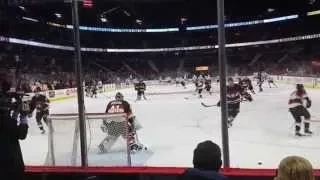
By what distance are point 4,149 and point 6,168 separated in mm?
95

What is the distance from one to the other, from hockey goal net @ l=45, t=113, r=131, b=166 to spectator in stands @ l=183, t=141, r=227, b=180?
101 inches

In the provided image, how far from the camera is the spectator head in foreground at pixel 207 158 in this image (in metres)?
1.55

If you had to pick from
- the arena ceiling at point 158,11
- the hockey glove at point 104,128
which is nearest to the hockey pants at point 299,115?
the arena ceiling at point 158,11

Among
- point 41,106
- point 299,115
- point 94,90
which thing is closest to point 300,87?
point 299,115

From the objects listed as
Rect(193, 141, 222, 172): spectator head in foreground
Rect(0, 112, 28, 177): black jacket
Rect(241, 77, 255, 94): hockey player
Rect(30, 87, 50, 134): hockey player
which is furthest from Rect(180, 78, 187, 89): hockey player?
Rect(193, 141, 222, 172): spectator head in foreground

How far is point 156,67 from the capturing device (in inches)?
175

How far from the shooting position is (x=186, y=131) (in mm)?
6043

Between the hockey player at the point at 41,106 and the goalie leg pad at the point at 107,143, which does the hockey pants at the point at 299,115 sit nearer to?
the goalie leg pad at the point at 107,143

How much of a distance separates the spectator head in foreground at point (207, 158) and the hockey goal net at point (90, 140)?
2555 millimetres

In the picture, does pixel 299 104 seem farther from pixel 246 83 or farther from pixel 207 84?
pixel 207 84

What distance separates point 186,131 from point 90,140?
2.00m

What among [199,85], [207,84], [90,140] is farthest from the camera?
[199,85]

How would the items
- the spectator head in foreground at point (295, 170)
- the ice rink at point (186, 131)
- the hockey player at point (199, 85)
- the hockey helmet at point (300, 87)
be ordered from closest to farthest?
the spectator head in foreground at point (295, 170), the ice rink at point (186, 131), the hockey player at point (199, 85), the hockey helmet at point (300, 87)

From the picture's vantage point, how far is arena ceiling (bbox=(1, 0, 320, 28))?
3936 millimetres
